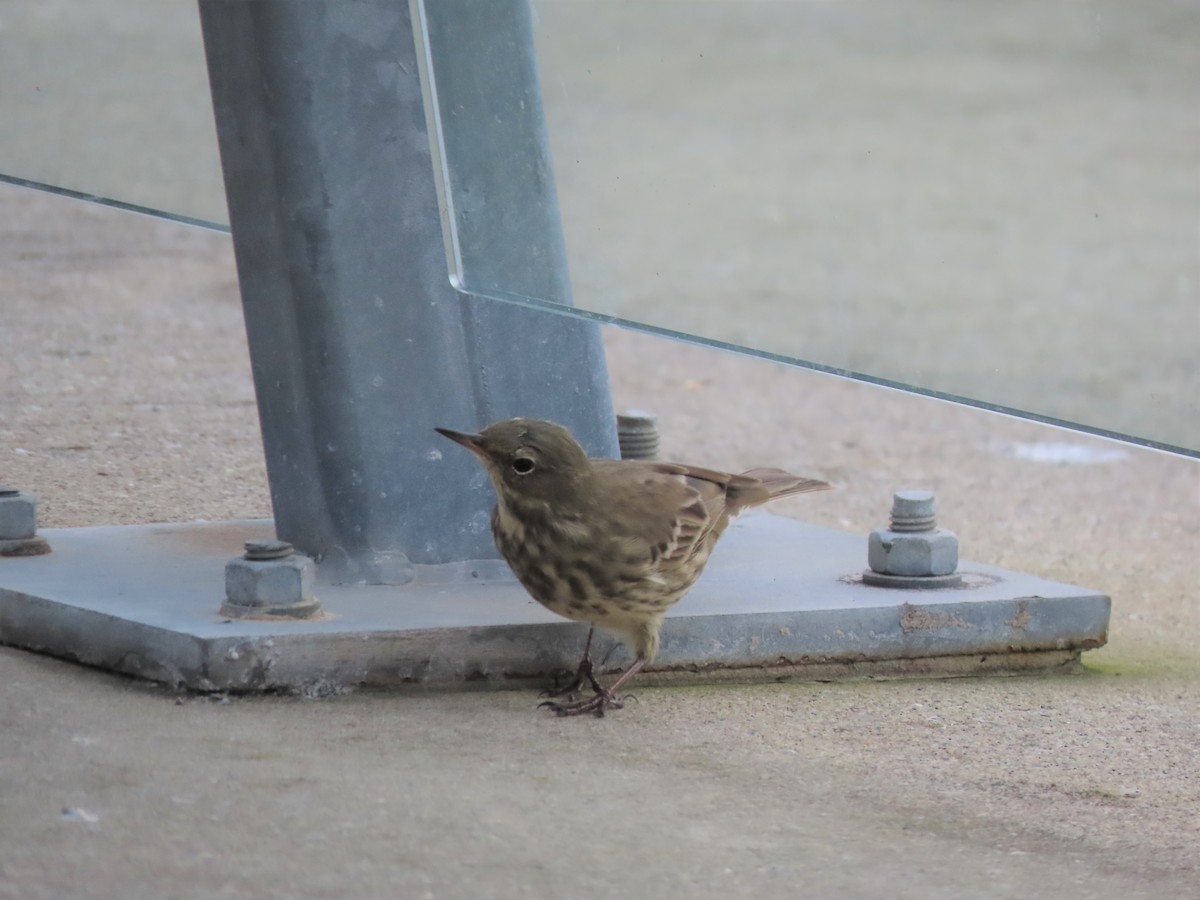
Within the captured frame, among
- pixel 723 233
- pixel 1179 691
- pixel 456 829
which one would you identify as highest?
pixel 723 233

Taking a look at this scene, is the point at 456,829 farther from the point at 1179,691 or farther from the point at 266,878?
the point at 1179,691

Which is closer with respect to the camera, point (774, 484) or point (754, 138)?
point (774, 484)

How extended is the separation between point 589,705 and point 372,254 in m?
0.94

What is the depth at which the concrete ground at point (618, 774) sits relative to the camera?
95.1 inches

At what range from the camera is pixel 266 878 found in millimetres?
2311

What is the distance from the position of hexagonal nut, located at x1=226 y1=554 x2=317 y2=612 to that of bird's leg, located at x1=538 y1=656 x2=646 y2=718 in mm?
473

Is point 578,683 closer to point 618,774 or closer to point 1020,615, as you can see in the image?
point 618,774

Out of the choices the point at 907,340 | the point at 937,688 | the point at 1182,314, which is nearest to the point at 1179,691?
the point at 937,688

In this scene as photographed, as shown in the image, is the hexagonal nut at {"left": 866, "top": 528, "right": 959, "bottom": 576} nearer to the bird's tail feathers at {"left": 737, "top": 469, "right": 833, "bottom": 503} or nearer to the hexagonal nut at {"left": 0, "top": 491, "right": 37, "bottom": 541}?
the bird's tail feathers at {"left": 737, "top": 469, "right": 833, "bottom": 503}

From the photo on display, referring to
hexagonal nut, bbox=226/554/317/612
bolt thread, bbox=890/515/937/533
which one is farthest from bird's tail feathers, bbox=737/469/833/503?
hexagonal nut, bbox=226/554/317/612

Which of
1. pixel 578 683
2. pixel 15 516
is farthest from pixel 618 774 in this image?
pixel 15 516

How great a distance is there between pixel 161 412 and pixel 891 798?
10.6 ft

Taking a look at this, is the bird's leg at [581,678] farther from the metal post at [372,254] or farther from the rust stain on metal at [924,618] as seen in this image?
the rust stain on metal at [924,618]

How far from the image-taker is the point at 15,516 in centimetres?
365
